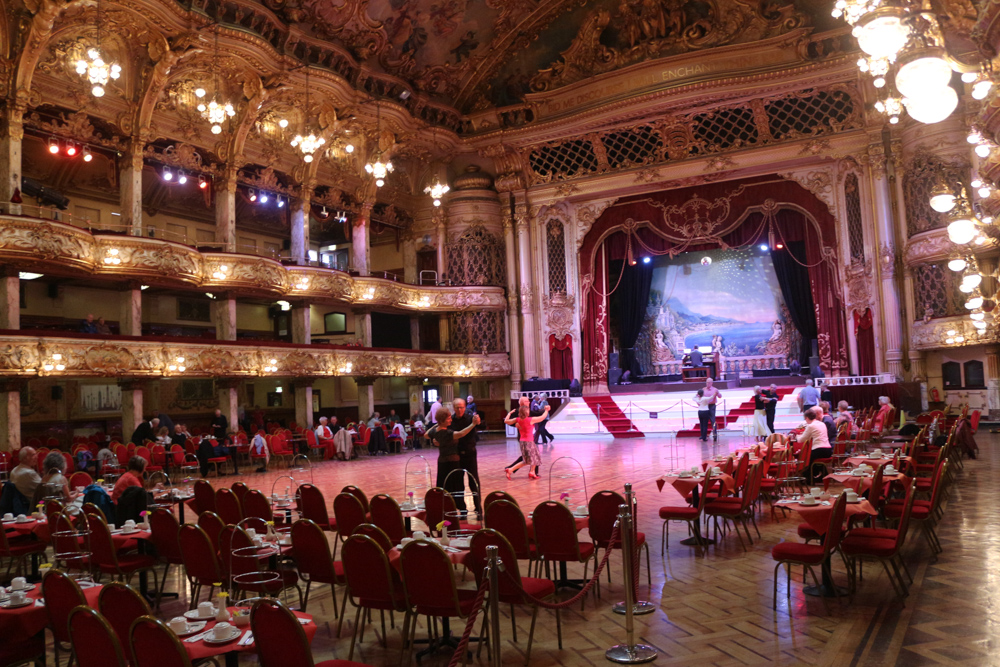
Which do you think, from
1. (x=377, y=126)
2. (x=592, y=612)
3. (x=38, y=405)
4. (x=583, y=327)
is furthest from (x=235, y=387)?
(x=592, y=612)

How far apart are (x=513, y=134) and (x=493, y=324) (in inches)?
268

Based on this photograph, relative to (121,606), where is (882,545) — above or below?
below

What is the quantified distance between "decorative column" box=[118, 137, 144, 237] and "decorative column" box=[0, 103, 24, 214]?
270 centimetres

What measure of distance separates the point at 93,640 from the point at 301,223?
69.5 ft

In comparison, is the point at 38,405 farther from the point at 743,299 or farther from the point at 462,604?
the point at 743,299

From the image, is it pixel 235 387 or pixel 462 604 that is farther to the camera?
pixel 235 387

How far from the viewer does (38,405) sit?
18578 mm

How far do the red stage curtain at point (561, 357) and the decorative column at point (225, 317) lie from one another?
11011 millimetres

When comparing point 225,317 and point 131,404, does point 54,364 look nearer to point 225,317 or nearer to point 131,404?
point 131,404

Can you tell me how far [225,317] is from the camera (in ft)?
65.5

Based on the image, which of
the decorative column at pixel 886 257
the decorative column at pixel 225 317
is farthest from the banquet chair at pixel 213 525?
the decorative column at pixel 886 257

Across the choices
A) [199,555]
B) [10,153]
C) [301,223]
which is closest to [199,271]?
[10,153]

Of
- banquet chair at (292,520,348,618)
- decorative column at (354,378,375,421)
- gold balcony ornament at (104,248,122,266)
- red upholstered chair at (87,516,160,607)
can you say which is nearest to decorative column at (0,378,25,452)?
gold balcony ornament at (104,248,122,266)

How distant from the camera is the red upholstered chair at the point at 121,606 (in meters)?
3.42
